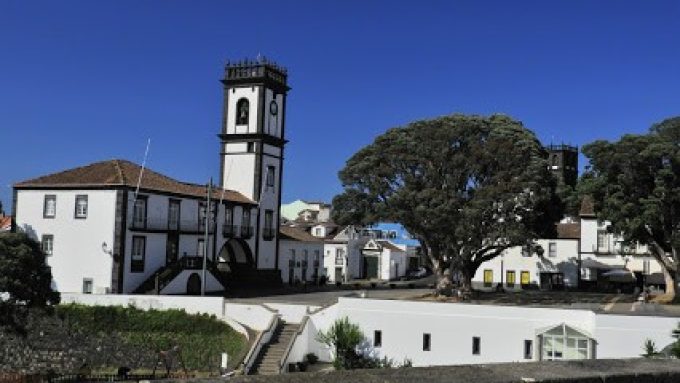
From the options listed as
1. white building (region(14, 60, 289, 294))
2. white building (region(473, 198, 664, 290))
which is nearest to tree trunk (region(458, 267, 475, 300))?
white building (region(473, 198, 664, 290))

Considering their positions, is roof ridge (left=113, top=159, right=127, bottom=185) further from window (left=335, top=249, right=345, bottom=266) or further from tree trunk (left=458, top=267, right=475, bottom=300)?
window (left=335, top=249, right=345, bottom=266)

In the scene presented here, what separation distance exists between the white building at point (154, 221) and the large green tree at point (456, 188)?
931cm

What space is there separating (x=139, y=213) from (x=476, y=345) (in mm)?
20229

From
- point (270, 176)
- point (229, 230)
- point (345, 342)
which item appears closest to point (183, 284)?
point (229, 230)

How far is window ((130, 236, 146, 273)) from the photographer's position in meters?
41.1

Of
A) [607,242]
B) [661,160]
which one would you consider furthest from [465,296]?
[607,242]

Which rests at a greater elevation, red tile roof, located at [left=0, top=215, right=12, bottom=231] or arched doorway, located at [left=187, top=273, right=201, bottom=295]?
red tile roof, located at [left=0, top=215, right=12, bottom=231]

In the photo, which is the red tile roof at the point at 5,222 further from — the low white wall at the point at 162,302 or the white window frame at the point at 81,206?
the low white wall at the point at 162,302

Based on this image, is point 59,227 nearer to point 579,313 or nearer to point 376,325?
point 376,325

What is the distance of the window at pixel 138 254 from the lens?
135 ft

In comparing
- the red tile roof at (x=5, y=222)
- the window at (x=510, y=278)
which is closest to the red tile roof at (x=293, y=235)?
the window at (x=510, y=278)

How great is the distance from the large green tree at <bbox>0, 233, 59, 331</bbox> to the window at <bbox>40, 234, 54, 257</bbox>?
11.0 m

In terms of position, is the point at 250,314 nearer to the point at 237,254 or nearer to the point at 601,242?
the point at 237,254

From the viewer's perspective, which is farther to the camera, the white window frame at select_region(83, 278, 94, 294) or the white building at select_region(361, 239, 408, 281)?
the white building at select_region(361, 239, 408, 281)
